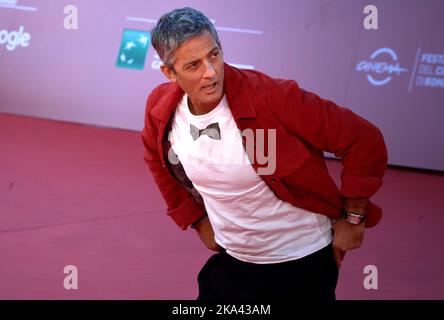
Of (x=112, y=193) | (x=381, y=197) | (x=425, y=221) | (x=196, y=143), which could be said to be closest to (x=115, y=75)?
(x=112, y=193)

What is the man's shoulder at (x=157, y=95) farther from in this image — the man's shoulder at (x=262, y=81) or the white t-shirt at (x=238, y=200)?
the man's shoulder at (x=262, y=81)

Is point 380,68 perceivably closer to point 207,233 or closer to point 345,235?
point 207,233

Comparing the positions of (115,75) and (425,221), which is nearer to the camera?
(425,221)

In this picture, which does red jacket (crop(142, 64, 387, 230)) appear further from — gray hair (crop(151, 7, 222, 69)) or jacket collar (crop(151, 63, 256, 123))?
gray hair (crop(151, 7, 222, 69))

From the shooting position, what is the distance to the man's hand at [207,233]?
3078 mm

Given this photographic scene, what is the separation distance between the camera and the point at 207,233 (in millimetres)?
3111

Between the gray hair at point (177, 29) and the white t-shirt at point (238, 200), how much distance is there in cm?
25

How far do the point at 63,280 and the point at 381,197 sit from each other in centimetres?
284

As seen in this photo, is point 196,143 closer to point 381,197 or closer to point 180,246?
point 180,246

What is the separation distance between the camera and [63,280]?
4688 millimetres

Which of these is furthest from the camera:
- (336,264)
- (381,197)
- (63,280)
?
(381,197)

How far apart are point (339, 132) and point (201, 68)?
496 mm

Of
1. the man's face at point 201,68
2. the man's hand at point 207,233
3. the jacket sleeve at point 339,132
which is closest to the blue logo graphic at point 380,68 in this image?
the man's hand at point 207,233

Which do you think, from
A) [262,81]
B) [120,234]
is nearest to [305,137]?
[262,81]
